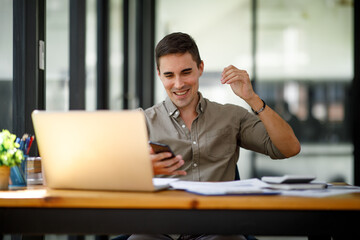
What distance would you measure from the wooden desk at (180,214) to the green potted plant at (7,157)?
25 cm

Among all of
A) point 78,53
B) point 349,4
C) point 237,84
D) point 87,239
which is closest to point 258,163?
point 349,4

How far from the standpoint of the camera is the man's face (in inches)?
88.1

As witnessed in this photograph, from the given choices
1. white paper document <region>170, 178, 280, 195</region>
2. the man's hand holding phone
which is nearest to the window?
the man's hand holding phone

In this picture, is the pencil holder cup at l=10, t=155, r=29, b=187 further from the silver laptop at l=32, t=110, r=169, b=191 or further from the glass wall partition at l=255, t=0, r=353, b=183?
the glass wall partition at l=255, t=0, r=353, b=183

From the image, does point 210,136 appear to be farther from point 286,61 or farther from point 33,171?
point 286,61

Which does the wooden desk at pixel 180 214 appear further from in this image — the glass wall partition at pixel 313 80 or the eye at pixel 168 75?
the glass wall partition at pixel 313 80

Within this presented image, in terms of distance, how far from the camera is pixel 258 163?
17.9 feet

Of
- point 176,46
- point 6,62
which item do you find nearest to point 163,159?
point 176,46

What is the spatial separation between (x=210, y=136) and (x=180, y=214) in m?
0.96

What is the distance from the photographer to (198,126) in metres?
2.29

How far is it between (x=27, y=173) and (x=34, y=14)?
781 mm

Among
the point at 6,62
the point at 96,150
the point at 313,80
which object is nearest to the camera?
the point at 96,150

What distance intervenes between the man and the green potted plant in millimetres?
753

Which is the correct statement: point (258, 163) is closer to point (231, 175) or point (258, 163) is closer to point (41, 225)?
point (231, 175)
